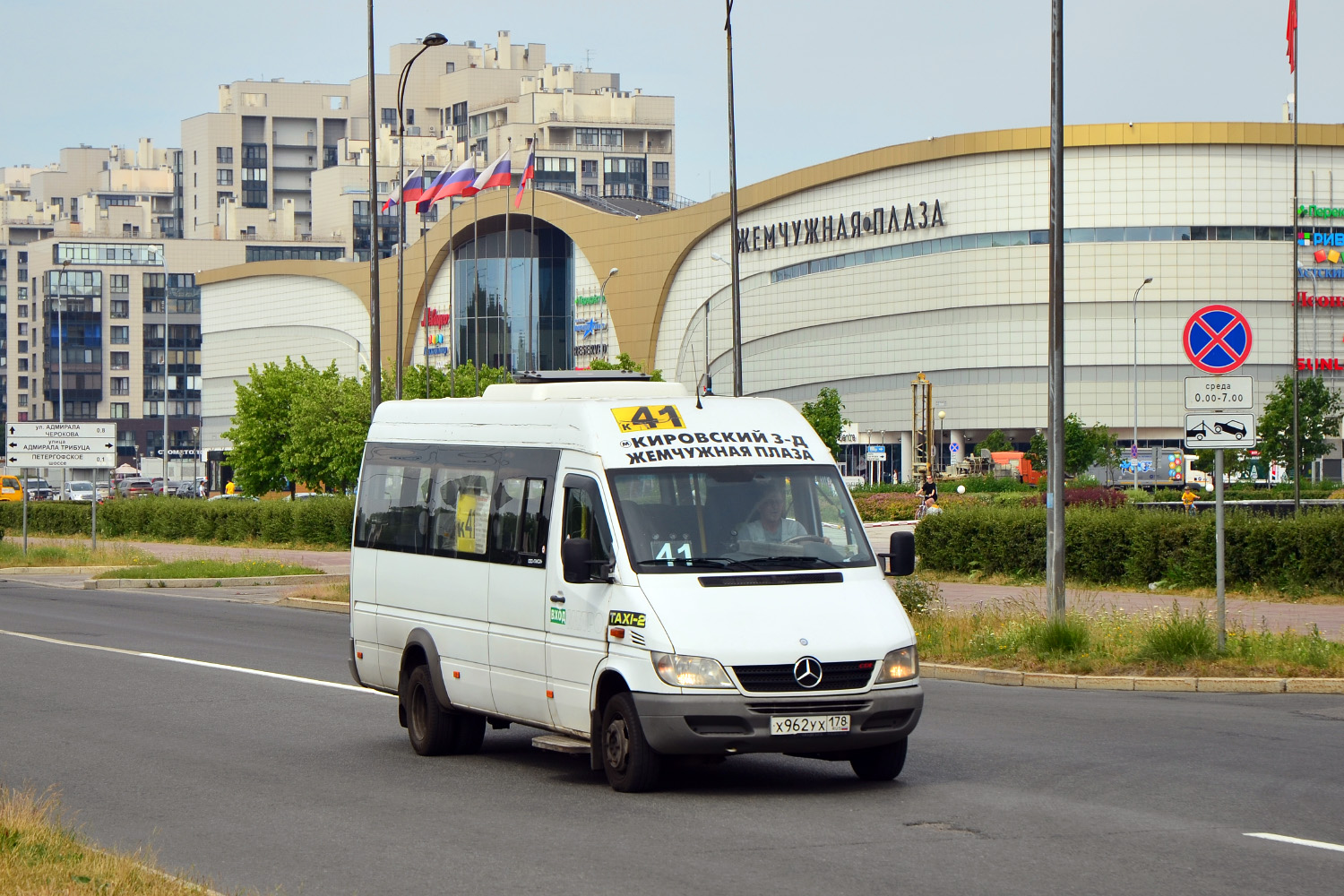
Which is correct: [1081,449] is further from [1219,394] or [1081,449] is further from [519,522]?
[519,522]

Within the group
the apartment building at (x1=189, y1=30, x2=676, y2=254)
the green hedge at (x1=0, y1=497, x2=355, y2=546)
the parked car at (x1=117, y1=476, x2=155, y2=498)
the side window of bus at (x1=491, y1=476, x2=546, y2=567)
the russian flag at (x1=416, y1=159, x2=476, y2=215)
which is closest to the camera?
the side window of bus at (x1=491, y1=476, x2=546, y2=567)

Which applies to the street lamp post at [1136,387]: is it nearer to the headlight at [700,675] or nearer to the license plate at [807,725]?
the license plate at [807,725]

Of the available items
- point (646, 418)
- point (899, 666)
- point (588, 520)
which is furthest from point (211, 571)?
point (899, 666)

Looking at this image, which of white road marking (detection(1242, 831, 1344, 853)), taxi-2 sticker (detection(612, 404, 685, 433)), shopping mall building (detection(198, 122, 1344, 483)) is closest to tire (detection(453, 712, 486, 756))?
taxi-2 sticker (detection(612, 404, 685, 433))

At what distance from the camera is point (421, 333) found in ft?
406

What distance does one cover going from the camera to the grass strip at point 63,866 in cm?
669

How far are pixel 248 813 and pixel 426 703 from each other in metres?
2.32

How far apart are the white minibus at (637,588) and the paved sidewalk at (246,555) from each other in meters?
23.4

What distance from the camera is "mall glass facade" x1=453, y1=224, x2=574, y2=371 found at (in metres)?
114

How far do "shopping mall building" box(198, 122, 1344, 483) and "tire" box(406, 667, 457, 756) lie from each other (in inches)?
2799

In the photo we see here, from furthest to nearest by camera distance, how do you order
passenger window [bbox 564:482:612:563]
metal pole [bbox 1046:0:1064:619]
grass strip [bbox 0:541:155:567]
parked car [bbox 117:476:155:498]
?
parked car [bbox 117:476:155:498] < grass strip [bbox 0:541:155:567] < metal pole [bbox 1046:0:1064:619] < passenger window [bbox 564:482:612:563]

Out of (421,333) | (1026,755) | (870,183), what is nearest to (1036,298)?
(870,183)

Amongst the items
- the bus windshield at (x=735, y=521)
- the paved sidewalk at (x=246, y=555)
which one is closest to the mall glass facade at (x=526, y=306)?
the paved sidewalk at (x=246, y=555)

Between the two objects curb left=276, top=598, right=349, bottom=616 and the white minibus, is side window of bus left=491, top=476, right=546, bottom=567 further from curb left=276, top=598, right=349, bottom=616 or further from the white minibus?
curb left=276, top=598, right=349, bottom=616
